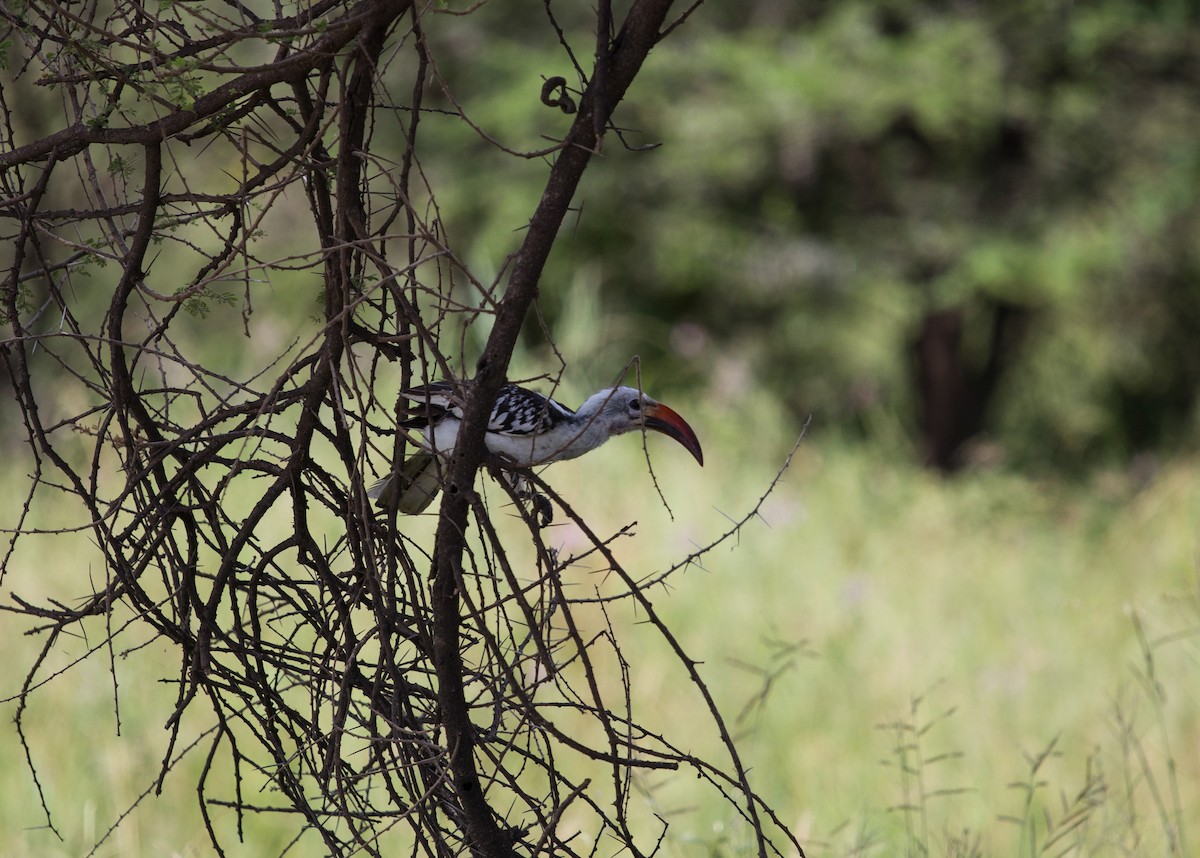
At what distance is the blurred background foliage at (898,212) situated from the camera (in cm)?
719

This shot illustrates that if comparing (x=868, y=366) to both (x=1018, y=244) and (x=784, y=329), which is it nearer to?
(x=784, y=329)

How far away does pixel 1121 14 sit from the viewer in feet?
23.1

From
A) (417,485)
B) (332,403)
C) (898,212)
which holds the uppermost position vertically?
(898,212)

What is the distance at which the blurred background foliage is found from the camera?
23.6 feet

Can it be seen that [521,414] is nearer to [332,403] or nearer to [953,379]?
[332,403]

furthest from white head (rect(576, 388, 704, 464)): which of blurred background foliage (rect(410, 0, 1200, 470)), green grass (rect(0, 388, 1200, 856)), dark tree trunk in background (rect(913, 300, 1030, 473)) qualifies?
dark tree trunk in background (rect(913, 300, 1030, 473))

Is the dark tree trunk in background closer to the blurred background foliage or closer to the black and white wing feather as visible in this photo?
the blurred background foliage

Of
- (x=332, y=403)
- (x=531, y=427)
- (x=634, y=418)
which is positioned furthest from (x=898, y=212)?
(x=332, y=403)

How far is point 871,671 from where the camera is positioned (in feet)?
15.4

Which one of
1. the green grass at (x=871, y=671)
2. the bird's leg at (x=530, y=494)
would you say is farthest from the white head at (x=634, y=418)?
the green grass at (x=871, y=671)

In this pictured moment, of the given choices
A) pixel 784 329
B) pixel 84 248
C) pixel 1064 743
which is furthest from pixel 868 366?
pixel 84 248

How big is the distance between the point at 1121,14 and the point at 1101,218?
1.22 meters

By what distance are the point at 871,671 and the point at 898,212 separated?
4.11 metres

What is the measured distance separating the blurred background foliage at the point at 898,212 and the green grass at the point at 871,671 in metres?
1.13
